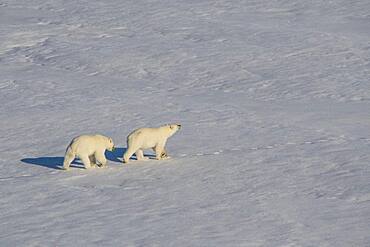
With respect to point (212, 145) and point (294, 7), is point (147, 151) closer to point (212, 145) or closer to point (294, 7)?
point (212, 145)

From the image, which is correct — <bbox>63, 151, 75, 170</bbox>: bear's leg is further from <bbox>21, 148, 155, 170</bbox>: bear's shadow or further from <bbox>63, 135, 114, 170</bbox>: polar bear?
<bbox>21, 148, 155, 170</bbox>: bear's shadow

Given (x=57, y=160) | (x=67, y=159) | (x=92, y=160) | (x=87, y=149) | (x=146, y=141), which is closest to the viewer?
(x=87, y=149)

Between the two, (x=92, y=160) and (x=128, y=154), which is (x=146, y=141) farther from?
(x=92, y=160)

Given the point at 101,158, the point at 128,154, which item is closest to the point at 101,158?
the point at 101,158

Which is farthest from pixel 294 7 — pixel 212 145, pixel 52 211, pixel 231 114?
pixel 52 211

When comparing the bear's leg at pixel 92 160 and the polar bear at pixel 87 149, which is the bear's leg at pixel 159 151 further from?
the bear's leg at pixel 92 160

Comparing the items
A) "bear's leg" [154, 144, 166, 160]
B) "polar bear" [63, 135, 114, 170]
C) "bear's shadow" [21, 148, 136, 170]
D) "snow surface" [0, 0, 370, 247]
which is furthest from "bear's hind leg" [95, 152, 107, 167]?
"bear's leg" [154, 144, 166, 160]
